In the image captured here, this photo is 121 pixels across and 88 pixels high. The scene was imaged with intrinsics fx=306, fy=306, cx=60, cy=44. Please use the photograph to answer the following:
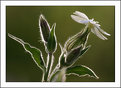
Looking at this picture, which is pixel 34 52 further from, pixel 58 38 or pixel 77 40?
pixel 58 38

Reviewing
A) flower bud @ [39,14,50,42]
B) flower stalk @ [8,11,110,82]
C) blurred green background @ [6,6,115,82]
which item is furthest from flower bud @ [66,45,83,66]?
blurred green background @ [6,6,115,82]

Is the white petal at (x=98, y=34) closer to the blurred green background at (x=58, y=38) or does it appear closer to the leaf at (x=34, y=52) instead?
the leaf at (x=34, y=52)

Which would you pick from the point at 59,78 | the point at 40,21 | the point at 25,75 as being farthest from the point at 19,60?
the point at 59,78

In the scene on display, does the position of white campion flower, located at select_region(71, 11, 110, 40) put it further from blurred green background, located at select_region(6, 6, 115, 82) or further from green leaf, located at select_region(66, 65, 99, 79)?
blurred green background, located at select_region(6, 6, 115, 82)

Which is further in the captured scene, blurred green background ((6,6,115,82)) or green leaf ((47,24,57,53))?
blurred green background ((6,6,115,82))

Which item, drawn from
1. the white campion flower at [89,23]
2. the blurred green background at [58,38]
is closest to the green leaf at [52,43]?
the white campion flower at [89,23]

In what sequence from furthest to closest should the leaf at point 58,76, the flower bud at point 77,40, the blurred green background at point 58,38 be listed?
1. the blurred green background at point 58,38
2. the flower bud at point 77,40
3. the leaf at point 58,76

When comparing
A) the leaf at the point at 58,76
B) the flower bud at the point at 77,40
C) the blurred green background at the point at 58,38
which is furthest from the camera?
the blurred green background at the point at 58,38

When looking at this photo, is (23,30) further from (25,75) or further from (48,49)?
(48,49)
